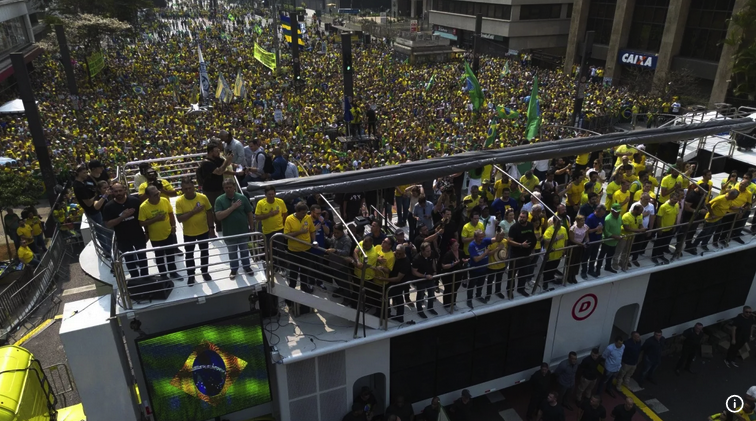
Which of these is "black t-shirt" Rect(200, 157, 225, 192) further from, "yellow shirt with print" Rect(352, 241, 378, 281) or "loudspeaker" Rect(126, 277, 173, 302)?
"yellow shirt with print" Rect(352, 241, 378, 281)

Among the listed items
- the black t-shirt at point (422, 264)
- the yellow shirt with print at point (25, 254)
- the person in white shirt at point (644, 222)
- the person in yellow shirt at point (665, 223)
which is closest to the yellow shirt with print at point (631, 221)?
the person in white shirt at point (644, 222)

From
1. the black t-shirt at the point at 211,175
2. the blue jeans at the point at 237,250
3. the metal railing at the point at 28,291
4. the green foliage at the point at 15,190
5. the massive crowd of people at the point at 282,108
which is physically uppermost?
the black t-shirt at the point at 211,175

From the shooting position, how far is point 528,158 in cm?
866

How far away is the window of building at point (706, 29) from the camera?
34.0 metres

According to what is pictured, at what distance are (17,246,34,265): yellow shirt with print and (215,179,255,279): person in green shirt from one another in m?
9.12

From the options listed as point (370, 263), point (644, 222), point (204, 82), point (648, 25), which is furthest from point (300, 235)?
point (648, 25)

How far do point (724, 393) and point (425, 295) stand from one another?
6661 millimetres

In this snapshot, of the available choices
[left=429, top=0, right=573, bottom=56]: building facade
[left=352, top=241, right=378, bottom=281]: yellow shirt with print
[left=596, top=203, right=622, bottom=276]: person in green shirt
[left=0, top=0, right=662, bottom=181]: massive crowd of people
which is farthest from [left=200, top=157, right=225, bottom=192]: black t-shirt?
[left=429, top=0, right=573, bottom=56]: building facade

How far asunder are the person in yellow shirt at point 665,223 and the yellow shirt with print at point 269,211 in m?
6.87

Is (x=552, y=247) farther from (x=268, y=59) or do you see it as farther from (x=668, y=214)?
(x=268, y=59)

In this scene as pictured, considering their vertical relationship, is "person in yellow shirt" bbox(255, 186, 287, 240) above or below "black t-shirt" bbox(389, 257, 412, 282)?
above

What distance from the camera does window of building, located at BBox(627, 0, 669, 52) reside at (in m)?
38.3

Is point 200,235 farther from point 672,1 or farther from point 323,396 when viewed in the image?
point 672,1

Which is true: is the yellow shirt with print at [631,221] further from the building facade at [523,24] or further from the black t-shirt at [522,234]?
the building facade at [523,24]
